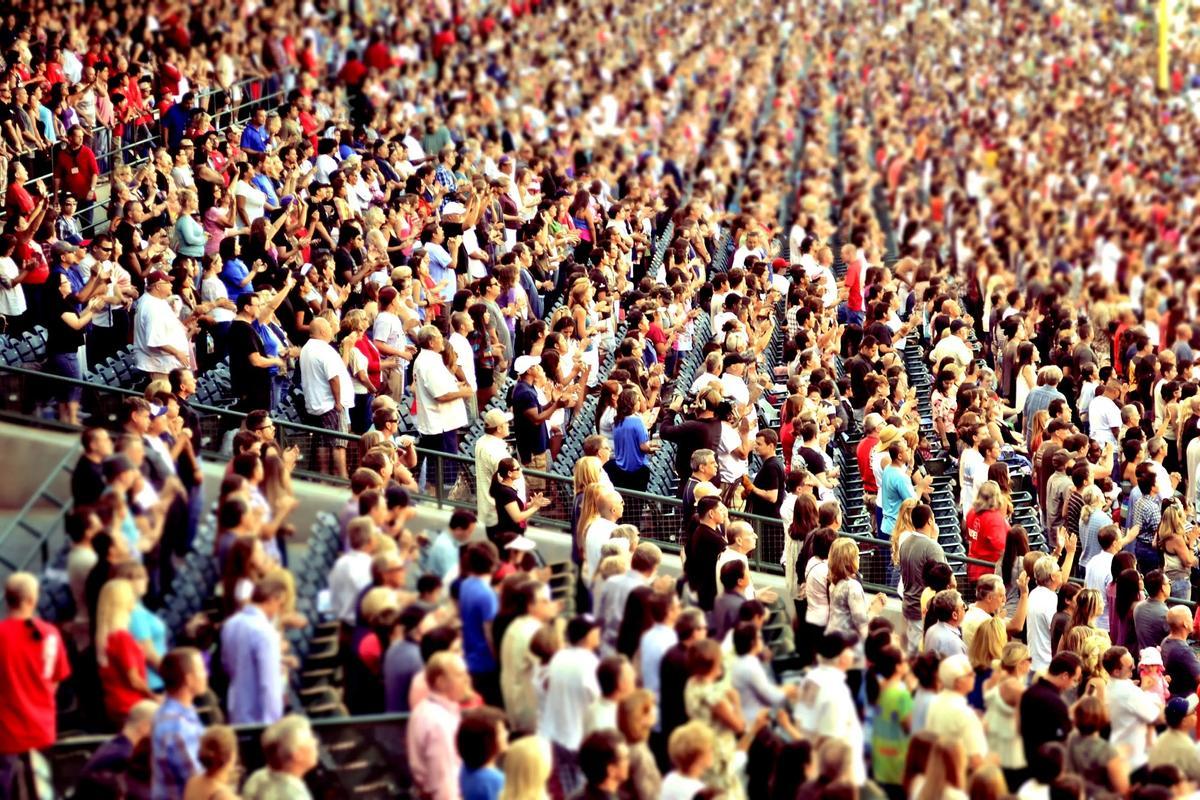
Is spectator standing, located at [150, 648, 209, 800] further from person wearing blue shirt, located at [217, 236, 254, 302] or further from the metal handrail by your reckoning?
person wearing blue shirt, located at [217, 236, 254, 302]

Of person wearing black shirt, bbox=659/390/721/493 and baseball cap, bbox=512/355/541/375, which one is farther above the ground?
baseball cap, bbox=512/355/541/375

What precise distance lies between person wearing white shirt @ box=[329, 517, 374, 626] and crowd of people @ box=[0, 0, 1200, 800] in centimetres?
2

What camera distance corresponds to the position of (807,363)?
1661 cm

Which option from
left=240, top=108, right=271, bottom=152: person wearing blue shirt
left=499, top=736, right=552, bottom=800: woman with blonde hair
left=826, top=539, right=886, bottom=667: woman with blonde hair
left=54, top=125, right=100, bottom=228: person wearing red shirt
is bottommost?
left=499, top=736, right=552, bottom=800: woman with blonde hair

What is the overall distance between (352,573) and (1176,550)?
6905 millimetres

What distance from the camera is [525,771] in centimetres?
879

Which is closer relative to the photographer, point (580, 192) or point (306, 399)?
point (306, 399)

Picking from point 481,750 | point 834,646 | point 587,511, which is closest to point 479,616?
point 481,750

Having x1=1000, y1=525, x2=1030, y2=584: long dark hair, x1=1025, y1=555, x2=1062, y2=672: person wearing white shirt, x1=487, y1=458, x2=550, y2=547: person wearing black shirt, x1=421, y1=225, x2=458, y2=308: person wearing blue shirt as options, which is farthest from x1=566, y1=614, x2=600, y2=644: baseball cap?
x1=421, y1=225, x2=458, y2=308: person wearing blue shirt

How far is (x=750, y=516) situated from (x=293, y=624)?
4765 millimetres

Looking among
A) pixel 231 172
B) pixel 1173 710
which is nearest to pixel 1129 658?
pixel 1173 710

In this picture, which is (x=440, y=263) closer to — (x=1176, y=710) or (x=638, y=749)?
(x=1176, y=710)

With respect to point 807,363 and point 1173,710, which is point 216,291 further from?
point 1173,710

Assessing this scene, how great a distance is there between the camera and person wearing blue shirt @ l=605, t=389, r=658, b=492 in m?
14.1
